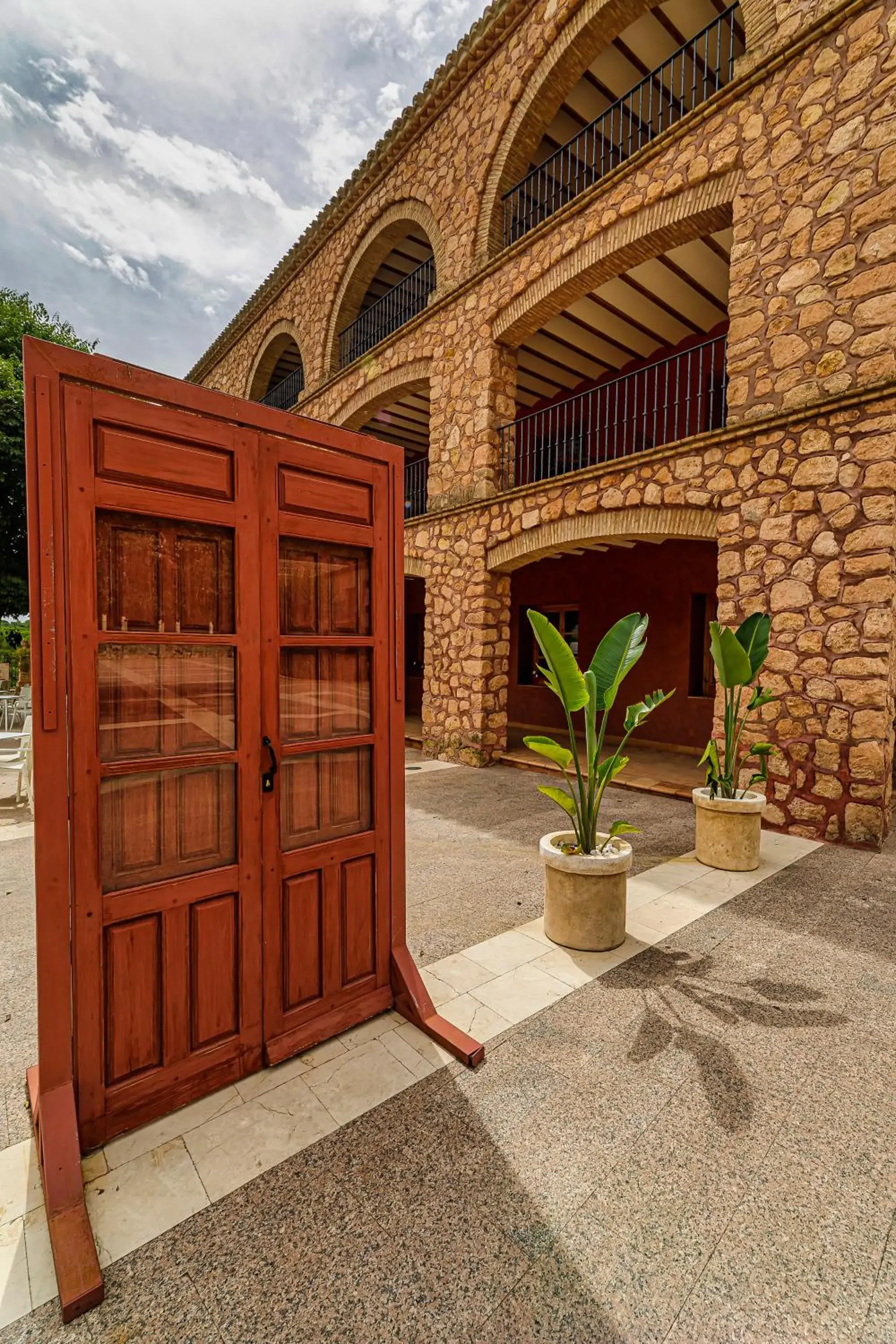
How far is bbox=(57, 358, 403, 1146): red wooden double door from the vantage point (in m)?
1.79

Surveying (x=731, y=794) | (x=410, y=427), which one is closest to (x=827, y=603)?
(x=731, y=794)

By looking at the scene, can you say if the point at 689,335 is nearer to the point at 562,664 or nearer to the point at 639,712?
the point at 639,712

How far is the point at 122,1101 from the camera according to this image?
1.86 meters

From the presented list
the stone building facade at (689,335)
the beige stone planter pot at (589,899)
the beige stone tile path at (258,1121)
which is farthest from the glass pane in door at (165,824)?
the stone building facade at (689,335)

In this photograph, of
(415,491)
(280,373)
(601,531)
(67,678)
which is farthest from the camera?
(280,373)

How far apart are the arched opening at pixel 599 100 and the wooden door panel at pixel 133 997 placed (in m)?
8.20

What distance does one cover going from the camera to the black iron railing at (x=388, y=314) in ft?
34.5

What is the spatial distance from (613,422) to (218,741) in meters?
9.61

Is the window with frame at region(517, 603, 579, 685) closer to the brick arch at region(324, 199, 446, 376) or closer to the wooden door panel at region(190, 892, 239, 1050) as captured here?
the brick arch at region(324, 199, 446, 376)

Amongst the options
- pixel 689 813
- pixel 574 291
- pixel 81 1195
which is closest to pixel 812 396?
pixel 574 291

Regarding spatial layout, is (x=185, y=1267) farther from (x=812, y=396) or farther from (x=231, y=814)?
(x=812, y=396)

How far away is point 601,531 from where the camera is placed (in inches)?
262

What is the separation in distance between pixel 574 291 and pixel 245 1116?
8.31m

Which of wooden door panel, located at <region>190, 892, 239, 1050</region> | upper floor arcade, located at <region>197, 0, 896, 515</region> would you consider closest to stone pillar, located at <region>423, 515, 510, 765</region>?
upper floor arcade, located at <region>197, 0, 896, 515</region>
